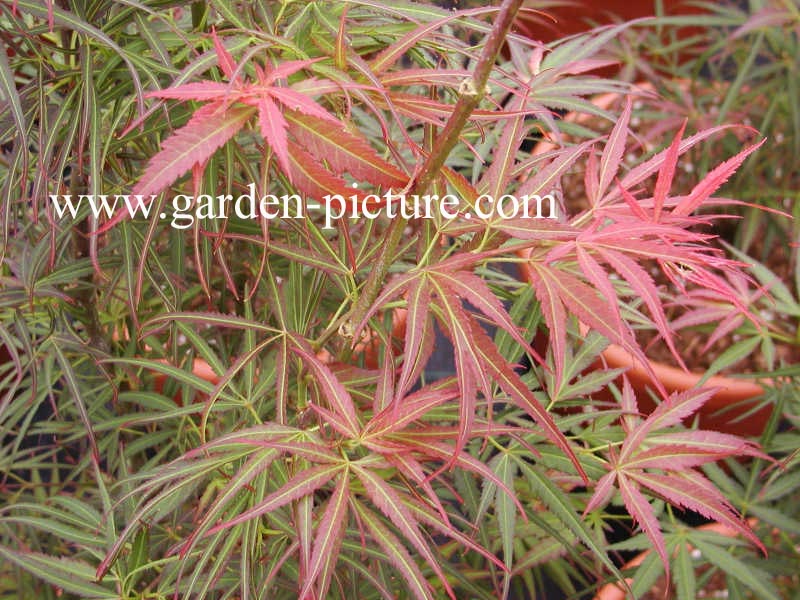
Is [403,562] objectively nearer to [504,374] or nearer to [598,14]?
[504,374]

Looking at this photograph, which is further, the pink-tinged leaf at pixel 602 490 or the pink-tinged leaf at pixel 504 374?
the pink-tinged leaf at pixel 602 490

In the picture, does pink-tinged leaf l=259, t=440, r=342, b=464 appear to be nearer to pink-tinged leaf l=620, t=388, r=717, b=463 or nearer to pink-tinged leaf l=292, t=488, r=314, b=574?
pink-tinged leaf l=292, t=488, r=314, b=574

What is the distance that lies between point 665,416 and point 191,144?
1.17ft

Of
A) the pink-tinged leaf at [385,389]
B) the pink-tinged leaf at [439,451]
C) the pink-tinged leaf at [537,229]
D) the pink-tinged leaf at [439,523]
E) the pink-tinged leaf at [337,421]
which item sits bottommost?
the pink-tinged leaf at [439,523]

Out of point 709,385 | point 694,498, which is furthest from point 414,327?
point 709,385

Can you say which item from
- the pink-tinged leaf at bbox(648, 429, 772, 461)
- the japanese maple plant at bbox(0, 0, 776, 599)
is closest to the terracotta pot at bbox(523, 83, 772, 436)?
the japanese maple plant at bbox(0, 0, 776, 599)

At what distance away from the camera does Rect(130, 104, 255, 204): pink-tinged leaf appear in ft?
1.07

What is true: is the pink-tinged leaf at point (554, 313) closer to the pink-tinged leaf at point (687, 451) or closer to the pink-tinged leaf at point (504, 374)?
the pink-tinged leaf at point (504, 374)

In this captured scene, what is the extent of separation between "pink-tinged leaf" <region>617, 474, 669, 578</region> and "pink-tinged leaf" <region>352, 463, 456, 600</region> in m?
0.13

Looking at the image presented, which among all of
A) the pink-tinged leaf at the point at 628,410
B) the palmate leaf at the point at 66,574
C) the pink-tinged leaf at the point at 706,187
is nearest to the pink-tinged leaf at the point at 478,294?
the pink-tinged leaf at the point at 706,187

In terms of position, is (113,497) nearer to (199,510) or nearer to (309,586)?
(199,510)

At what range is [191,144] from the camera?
1.10 ft

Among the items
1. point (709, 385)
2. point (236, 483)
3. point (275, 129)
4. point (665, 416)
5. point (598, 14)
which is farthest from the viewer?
point (598, 14)

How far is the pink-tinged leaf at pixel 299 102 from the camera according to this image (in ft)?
1.13
